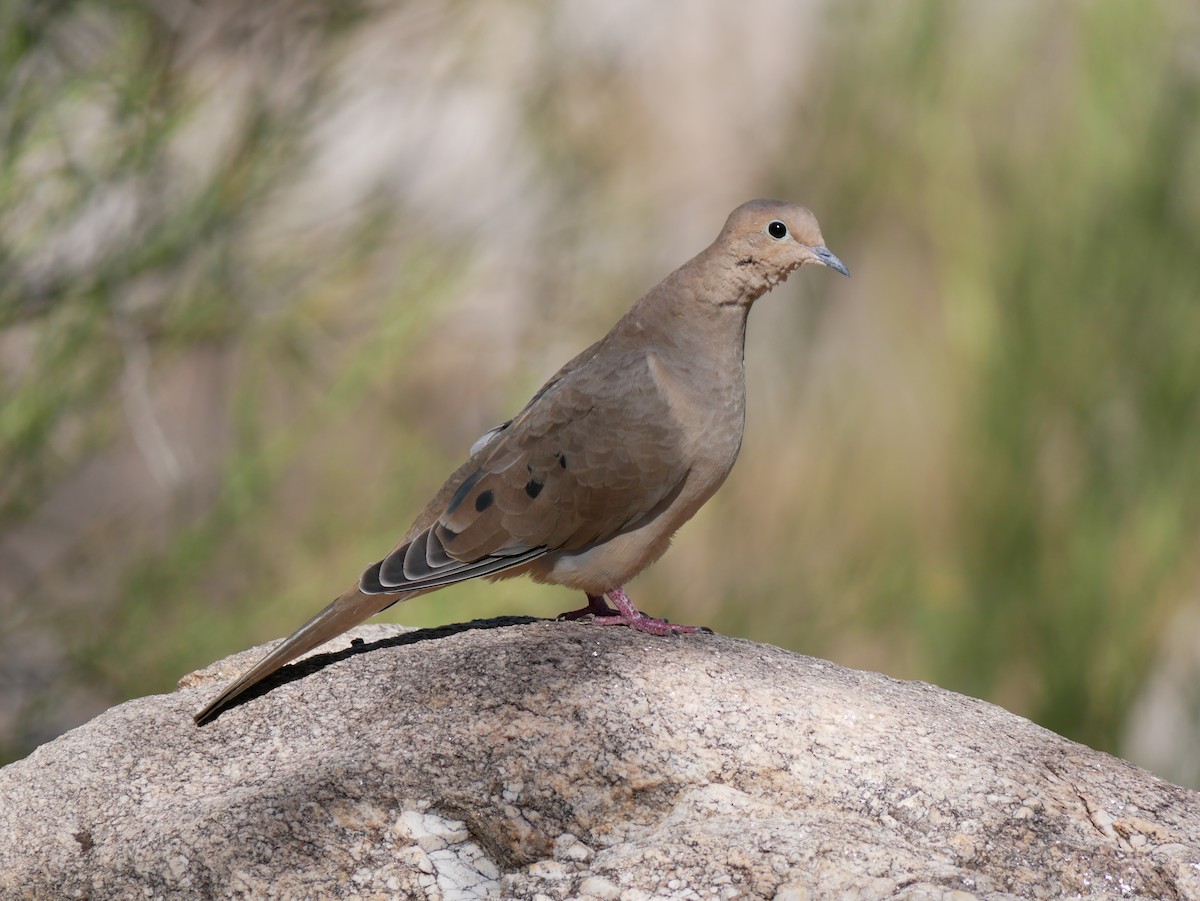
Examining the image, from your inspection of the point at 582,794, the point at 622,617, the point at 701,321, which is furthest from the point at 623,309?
the point at 582,794

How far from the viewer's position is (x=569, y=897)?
2182 millimetres

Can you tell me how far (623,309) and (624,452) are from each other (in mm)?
3381

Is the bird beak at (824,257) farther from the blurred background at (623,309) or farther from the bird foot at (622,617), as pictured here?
the blurred background at (623,309)

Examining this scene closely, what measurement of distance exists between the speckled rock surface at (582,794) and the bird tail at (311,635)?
0.14ft

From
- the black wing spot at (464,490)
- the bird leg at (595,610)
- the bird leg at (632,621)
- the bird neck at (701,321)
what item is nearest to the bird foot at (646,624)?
the bird leg at (632,621)

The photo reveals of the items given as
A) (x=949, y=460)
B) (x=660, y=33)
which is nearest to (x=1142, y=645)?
(x=949, y=460)

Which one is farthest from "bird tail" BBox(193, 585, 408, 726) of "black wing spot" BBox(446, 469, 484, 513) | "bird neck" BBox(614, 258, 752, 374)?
"bird neck" BBox(614, 258, 752, 374)

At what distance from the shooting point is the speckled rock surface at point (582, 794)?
223 centimetres

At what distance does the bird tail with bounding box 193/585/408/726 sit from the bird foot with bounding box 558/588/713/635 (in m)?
0.43

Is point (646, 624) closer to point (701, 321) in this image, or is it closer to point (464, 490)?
point (464, 490)

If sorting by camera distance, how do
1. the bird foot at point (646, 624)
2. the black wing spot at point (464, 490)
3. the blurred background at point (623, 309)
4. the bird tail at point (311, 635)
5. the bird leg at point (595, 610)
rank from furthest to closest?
1. the blurred background at point (623, 309)
2. the bird leg at point (595, 610)
3. the black wing spot at point (464, 490)
4. the bird foot at point (646, 624)
5. the bird tail at point (311, 635)

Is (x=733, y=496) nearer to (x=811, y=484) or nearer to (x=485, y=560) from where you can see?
(x=811, y=484)

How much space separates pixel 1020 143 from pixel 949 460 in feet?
4.52

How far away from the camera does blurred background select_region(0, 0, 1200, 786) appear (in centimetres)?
511
